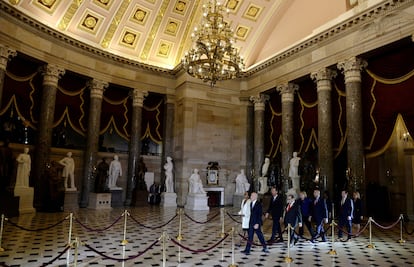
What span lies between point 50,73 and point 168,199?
8082 mm

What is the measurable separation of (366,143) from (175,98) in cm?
1041

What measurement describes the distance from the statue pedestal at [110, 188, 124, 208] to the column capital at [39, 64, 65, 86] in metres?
5.79

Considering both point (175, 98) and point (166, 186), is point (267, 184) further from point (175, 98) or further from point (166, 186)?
point (175, 98)

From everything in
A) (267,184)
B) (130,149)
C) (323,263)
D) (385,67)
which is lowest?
(323,263)

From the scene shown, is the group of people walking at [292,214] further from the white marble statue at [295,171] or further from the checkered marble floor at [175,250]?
the white marble statue at [295,171]

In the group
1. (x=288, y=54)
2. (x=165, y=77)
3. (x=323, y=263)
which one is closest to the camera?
(x=323, y=263)

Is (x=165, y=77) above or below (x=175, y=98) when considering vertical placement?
above

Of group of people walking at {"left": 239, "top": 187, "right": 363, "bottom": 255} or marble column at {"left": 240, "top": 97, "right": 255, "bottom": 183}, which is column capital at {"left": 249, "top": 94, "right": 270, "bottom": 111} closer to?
marble column at {"left": 240, "top": 97, "right": 255, "bottom": 183}

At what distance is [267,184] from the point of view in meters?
16.5

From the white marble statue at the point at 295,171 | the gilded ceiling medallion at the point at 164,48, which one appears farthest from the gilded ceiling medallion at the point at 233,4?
the white marble statue at the point at 295,171

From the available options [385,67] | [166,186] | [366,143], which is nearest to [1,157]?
[166,186]

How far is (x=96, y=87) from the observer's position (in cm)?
1634

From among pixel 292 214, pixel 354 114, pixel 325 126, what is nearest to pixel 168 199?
pixel 325 126

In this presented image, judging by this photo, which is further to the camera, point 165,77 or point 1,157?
point 165,77
